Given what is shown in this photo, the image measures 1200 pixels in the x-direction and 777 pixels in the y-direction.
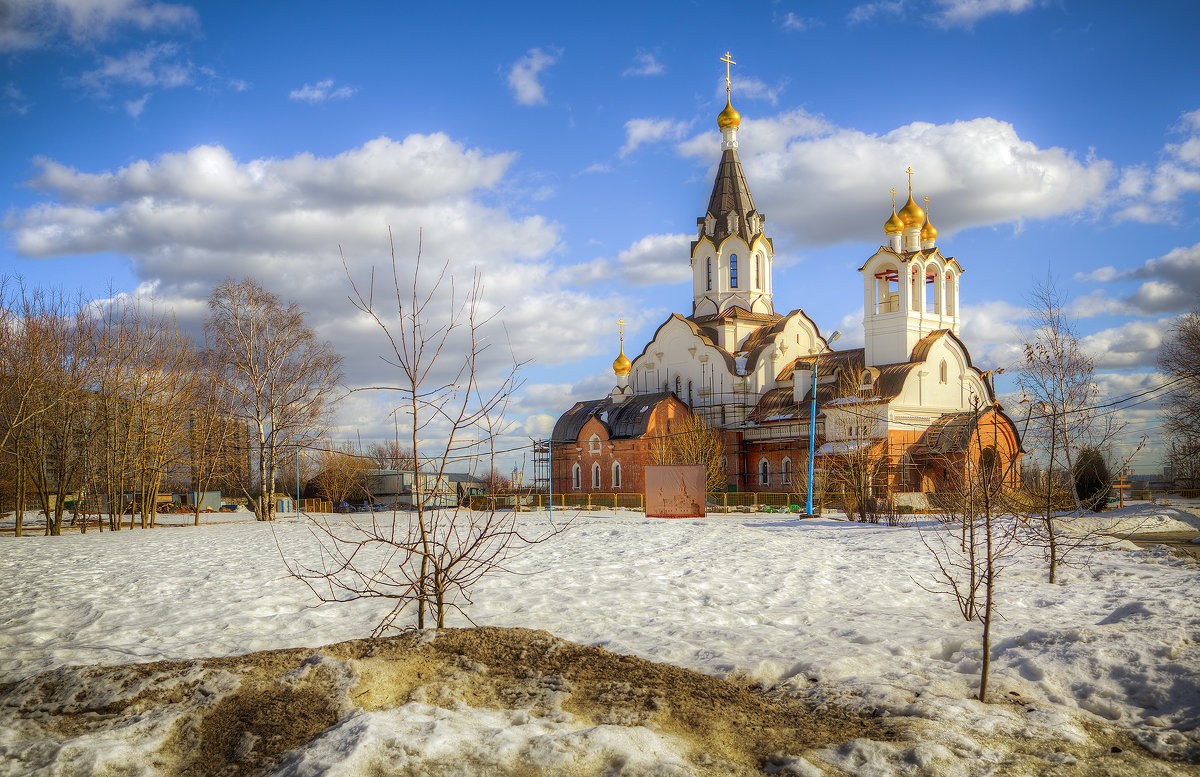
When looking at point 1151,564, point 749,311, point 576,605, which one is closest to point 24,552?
point 576,605

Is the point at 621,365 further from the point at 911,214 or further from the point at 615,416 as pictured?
the point at 911,214

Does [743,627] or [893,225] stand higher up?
[893,225]

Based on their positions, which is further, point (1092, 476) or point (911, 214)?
point (911, 214)

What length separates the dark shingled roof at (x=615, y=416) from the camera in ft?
124

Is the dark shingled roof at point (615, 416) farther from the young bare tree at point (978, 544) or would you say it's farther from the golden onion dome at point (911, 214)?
the young bare tree at point (978, 544)

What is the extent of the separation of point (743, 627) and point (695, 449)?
87.3ft

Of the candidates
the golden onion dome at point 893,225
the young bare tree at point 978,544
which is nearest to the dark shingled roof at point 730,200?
the golden onion dome at point 893,225

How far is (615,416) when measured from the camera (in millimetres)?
39594

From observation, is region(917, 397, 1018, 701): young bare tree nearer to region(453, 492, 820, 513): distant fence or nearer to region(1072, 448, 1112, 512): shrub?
region(1072, 448, 1112, 512): shrub

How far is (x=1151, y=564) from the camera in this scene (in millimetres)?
10883

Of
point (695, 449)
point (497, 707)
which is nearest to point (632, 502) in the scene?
point (695, 449)

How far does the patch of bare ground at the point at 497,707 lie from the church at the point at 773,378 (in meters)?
24.8

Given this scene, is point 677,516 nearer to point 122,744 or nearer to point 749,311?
point 122,744

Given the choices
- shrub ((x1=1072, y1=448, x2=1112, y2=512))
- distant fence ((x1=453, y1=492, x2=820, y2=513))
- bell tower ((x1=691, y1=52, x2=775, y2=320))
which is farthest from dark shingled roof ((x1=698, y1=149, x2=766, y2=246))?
shrub ((x1=1072, y1=448, x2=1112, y2=512))
